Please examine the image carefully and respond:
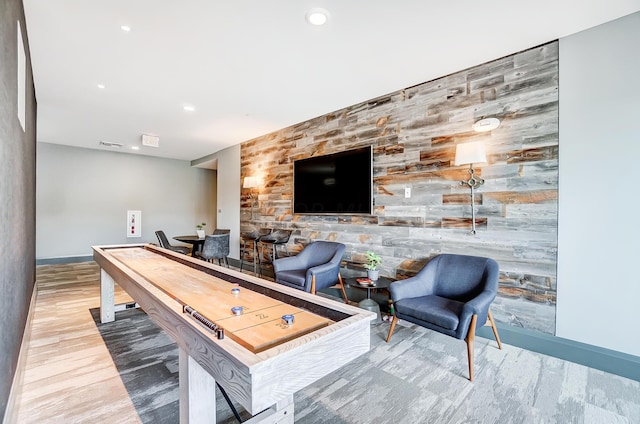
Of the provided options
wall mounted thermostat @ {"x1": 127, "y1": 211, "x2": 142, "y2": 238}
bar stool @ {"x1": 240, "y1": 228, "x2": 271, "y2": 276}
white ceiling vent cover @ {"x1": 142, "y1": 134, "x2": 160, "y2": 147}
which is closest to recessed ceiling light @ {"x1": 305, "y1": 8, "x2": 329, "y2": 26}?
bar stool @ {"x1": 240, "y1": 228, "x2": 271, "y2": 276}

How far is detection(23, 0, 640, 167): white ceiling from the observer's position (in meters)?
2.08

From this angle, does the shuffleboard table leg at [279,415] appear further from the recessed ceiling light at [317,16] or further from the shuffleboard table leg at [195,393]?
the recessed ceiling light at [317,16]

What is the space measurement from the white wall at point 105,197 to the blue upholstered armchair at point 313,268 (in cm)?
557

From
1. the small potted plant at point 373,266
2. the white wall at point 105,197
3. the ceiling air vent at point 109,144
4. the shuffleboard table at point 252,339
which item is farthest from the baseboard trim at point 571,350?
the white wall at point 105,197

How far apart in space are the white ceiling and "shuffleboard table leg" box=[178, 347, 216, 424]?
2296mm

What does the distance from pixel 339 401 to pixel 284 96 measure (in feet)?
10.9

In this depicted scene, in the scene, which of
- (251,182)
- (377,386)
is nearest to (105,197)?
(251,182)

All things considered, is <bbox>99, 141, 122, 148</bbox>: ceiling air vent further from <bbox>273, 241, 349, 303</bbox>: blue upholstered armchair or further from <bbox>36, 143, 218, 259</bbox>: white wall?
<bbox>273, 241, 349, 303</bbox>: blue upholstered armchair

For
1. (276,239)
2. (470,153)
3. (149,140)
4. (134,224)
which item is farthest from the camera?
(134,224)

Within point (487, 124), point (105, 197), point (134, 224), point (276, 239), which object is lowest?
point (276, 239)

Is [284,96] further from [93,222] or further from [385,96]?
[93,222]

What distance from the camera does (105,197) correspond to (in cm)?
701

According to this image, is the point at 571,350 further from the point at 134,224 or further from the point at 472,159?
the point at 134,224

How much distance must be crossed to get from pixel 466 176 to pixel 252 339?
2.65m
